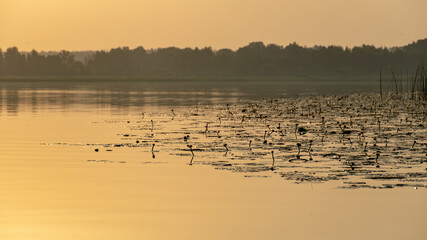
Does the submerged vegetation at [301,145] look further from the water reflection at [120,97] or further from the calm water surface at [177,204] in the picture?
the water reflection at [120,97]

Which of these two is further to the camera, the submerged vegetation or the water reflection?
the water reflection

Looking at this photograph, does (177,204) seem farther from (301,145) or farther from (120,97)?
(120,97)

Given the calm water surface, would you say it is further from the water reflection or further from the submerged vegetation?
the water reflection

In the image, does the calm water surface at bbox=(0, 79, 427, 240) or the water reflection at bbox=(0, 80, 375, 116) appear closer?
A: the calm water surface at bbox=(0, 79, 427, 240)

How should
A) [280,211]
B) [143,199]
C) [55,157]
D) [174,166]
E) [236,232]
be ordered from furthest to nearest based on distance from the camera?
[55,157] < [174,166] < [143,199] < [280,211] < [236,232]

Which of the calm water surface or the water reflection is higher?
the calm water surface

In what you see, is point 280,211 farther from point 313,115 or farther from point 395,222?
point 313,115

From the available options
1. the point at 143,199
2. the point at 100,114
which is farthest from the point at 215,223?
the point at 100,114

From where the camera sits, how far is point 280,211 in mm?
Result: 14047

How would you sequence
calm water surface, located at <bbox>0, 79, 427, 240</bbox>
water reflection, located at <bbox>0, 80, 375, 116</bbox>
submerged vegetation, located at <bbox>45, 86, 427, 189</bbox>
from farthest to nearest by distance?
water reflection, located at <bbox>0, 80, 375, 116</bbox> → submerged vegetation, located at <bbox>45, 86, 427, 189</bbox> → calm water surface, located at <bbox>0, 79, 427, 240</bbox>

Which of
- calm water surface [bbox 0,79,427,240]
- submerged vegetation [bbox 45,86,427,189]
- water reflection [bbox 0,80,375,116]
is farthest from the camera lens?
water reflection [bbox 0,80,375,116]

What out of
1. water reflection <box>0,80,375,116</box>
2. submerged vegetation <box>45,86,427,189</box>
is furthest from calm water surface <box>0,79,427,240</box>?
water reflection <box>0,80,375,116</box>

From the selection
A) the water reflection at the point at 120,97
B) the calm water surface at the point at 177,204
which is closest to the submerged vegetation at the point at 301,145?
the calm water surface at the point at 177,204

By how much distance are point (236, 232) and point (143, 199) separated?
3213 mm
